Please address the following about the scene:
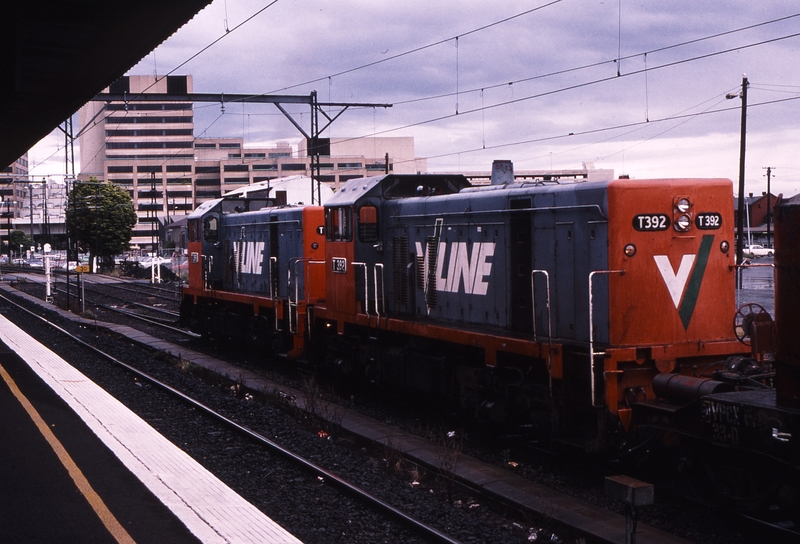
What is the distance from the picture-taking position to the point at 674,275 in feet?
29.0

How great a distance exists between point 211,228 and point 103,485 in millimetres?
14390

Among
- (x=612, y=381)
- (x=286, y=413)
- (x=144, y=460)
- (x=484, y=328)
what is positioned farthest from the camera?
(x=286, y=413)

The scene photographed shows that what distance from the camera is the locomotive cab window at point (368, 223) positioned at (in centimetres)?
1336

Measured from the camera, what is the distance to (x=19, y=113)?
14.0 meters

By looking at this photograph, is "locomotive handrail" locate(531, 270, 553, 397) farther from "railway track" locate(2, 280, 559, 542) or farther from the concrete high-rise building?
the concrete high-rise building

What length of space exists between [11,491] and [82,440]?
6.89 feet

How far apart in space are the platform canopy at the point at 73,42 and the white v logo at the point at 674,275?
18.1 feet

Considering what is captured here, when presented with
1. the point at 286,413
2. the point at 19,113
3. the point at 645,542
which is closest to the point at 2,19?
the point at 19,113

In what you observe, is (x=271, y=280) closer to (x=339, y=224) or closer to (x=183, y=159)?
(x=339, y=224)

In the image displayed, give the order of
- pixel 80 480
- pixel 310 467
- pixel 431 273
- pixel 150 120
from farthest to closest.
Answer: pixel 150 120 → pixel 431 273 → pixel 310 467 → pixel 80 480

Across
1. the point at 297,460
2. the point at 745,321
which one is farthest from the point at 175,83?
the point at 745,321

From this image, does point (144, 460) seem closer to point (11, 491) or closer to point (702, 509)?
point (11, 491)

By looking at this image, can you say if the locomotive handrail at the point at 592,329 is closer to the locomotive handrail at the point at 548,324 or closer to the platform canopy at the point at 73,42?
the locomotive handrail at the point at 548,324

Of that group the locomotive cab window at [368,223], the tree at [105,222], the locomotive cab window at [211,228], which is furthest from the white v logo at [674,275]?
the tree at [105,222]
